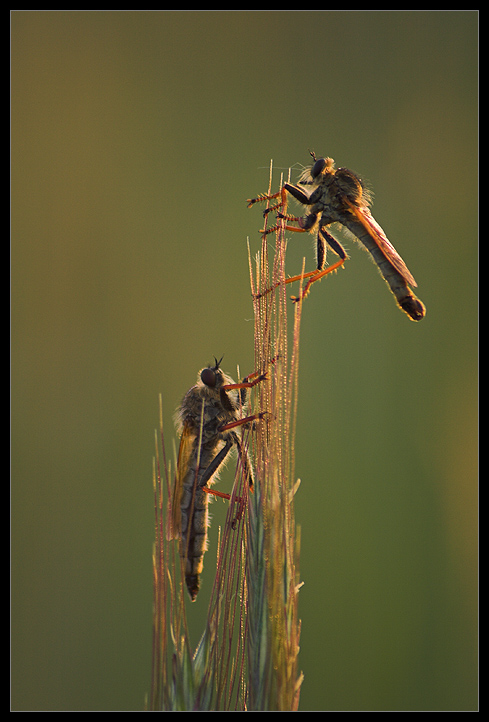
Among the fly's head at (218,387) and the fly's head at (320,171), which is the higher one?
the fly's head at (320,171)

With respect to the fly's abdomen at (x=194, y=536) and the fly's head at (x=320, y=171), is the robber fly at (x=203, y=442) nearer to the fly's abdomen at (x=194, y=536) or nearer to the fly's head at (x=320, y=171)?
the fly's abdomen at (x=194, y=536)

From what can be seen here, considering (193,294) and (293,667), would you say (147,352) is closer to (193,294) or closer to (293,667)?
(193,294)

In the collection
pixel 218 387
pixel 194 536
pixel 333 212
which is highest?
pixel 333 212

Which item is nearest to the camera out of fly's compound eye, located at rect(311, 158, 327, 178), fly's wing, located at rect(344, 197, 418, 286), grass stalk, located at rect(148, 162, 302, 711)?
grass stalk, located at rect(148, 162, 302, 711)

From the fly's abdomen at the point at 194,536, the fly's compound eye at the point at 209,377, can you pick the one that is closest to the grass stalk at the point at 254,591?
the fly's abdomen at the point at 194,536

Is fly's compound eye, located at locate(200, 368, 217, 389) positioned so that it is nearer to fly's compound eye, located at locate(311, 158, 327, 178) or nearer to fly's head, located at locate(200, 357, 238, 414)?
fly's head, located at locate(200, 357, 238, 414)

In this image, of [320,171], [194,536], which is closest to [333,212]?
[320,171]

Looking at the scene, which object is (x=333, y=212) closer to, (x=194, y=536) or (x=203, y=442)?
(x=203, y=442)

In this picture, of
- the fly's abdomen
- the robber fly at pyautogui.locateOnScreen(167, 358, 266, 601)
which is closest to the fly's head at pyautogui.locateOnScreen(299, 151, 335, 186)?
the robber fly at pyautogui.locateOnScreen(167, 358, 266, 601)

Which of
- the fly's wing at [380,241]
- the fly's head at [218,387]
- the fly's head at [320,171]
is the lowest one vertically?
the fly's head at [218,387]
